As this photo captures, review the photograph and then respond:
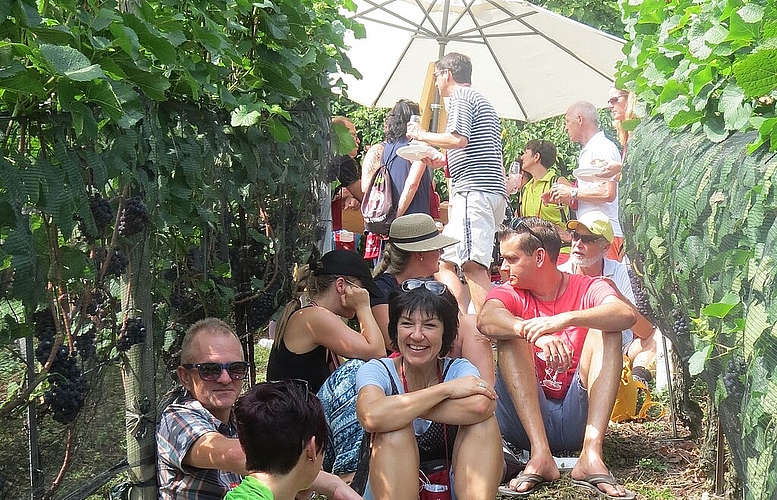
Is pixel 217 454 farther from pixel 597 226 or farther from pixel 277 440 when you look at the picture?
pixel 597 226

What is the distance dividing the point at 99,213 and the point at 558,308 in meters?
2.73

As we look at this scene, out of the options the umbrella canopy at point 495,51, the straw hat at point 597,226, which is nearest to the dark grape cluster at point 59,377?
the straw hat at point 597,226

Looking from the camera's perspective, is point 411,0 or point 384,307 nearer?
point 384,307

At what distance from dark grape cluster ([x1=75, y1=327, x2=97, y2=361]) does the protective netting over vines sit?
1.74 m

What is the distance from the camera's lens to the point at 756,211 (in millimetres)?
2238

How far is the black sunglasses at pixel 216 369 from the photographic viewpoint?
312 cm

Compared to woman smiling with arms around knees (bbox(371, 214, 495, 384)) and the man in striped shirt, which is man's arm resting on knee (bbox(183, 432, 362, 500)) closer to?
woman smiling with arms around knees (bbox(371, 214, 495, 384))

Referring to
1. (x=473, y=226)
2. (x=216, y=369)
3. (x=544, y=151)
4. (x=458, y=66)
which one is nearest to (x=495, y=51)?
(x=544, y=151)

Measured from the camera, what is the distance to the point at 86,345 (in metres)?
2.61

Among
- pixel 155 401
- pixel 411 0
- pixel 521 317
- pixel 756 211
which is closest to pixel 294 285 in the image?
pixel 521 317

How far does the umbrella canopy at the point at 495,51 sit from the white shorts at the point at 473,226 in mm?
3566

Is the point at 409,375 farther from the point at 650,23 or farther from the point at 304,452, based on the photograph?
the point at 650,23

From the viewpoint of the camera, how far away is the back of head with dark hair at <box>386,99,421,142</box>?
24.7 ft

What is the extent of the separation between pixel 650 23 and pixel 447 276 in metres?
2.63
